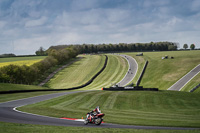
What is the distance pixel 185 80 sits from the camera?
283 feet

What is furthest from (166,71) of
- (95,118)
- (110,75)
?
(95,118)

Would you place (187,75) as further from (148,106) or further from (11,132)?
(11,132)

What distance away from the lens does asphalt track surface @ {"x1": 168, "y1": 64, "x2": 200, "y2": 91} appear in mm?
79812

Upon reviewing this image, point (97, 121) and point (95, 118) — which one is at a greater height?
point (95, 118)

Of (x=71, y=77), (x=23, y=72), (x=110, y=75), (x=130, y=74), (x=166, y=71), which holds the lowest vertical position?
(x=71, y=77)

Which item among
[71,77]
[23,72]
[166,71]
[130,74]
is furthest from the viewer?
[71,77]

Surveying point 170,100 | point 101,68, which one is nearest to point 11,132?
point 170,100

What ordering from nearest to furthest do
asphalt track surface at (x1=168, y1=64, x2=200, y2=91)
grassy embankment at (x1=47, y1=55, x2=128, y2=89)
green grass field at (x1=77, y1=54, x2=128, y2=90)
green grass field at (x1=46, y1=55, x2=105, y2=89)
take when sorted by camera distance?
asphalt track surface at (x1=168, y1=64, x2=200, y2=91), green grass field at (x1=77, y1=54, x2=128, y2=90), grassy embankment at (x1=47, y1=55, x2=128, y2=89), green grass field at (x1=46, y1=55, x2=105, y2=89)

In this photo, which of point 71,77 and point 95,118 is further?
point 71,77

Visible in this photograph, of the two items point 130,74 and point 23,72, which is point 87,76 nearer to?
point 130,74

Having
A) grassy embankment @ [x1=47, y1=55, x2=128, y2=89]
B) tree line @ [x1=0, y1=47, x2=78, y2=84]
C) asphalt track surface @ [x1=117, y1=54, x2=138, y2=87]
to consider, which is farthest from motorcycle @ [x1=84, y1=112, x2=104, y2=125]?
tree line @ [x1=0, y1=47, x2=78, y2=84]

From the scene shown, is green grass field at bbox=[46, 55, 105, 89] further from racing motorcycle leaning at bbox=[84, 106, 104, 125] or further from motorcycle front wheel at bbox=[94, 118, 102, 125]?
motorcycle front wheel at bbox=[94, 118, 102, 125]

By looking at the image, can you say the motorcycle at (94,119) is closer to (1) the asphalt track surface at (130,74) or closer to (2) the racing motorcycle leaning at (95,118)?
(2) the racing motorcycle leaning at (95,118)

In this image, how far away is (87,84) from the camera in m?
105
